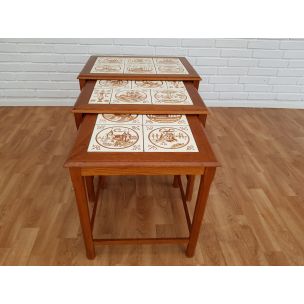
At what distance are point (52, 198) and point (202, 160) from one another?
1.11 meters

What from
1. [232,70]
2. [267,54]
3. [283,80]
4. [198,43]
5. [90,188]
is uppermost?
[198,43]

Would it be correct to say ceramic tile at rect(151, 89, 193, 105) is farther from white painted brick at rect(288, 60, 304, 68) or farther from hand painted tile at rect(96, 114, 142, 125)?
white painted brick at rect(288, 60, 304, 68)

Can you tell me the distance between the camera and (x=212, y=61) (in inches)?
116

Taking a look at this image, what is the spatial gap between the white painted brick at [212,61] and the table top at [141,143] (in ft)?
5.63

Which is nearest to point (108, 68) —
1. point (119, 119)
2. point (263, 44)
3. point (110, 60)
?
point (110, 60)

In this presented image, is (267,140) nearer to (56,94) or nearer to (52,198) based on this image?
(52,198)

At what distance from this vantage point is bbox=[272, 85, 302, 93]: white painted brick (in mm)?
3111

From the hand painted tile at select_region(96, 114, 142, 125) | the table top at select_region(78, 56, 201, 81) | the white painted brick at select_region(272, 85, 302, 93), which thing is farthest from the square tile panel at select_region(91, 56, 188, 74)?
the white painted brick at select_region(272, 85, 302, 93)

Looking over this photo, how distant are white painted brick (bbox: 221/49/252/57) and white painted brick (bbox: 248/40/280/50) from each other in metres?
0.06

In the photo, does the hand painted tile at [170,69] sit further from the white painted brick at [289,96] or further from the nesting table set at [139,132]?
the white painted brick at [289,96]

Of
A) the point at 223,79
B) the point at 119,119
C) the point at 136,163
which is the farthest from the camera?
the point at 223,79

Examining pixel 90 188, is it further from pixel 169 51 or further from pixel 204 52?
pixel 204 52

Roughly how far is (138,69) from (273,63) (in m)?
1.73

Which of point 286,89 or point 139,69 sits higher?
point 139,69
